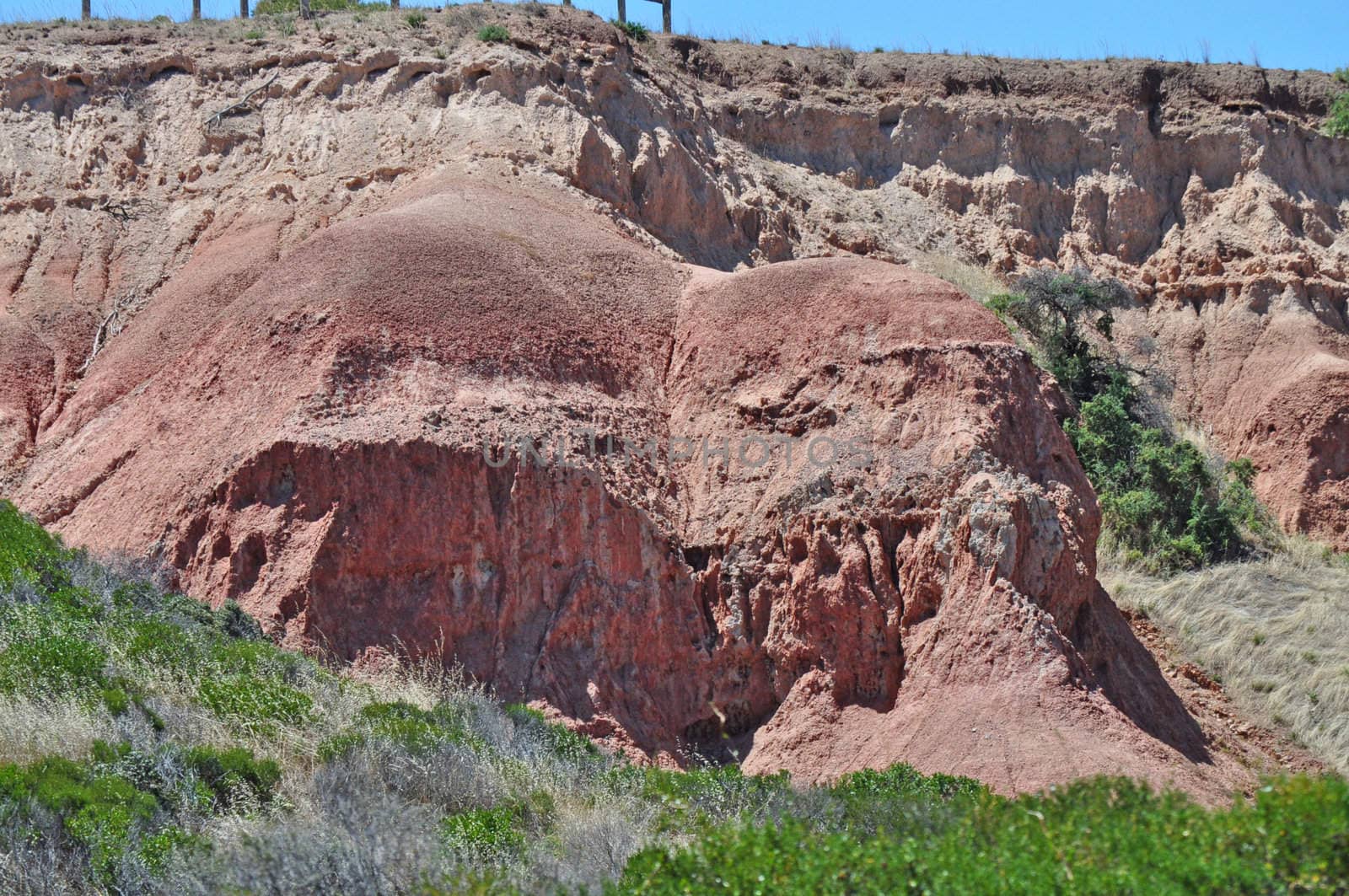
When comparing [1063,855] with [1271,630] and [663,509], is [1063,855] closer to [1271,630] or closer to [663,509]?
[663,509]

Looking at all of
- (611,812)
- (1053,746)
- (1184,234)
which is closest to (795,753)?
(1053,746)

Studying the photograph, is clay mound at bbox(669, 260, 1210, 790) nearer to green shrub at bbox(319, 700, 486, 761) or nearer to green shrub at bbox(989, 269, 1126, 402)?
green shrub at bbox(319, 700, 486, 761)

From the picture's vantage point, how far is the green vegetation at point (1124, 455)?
2014 cm

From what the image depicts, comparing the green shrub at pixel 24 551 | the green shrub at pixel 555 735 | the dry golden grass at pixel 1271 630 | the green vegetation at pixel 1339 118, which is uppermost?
the green vegetation at pixel 1339 118

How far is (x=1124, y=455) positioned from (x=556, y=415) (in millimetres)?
10864

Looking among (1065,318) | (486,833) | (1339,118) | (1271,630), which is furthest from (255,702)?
(1339,118)

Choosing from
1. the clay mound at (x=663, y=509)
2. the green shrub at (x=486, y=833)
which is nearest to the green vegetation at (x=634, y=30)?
the clay mound at (x=663, y=509)

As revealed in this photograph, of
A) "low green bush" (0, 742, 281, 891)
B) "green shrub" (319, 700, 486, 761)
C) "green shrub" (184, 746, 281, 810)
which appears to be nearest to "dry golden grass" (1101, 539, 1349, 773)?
"green shrub" (319, 700, 486, 761)

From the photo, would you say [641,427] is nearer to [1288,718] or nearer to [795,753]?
[795,753]

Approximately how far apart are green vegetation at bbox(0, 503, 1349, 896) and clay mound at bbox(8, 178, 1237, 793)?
1.00m

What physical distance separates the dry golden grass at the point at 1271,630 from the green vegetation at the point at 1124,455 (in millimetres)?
656

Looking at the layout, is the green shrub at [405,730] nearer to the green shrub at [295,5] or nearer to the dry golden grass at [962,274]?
the dry golden grass at [962,274]

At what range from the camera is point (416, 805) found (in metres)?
9.22

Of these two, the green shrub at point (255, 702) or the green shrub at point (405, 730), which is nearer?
the green shrub at point (405, 730)
